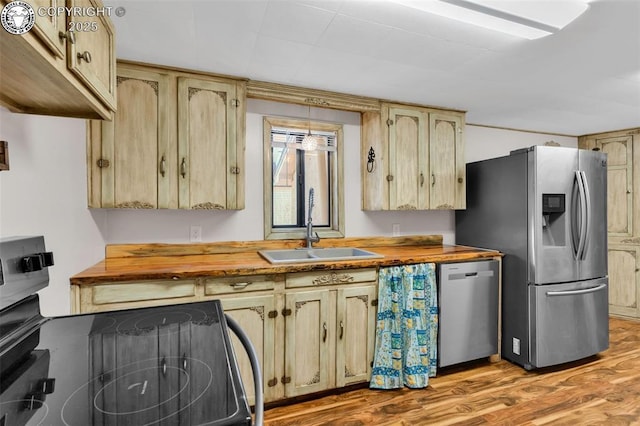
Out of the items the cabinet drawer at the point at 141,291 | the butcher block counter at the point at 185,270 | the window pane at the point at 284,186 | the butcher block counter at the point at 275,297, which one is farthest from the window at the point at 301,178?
the cabinet drawer at the point at 141,291

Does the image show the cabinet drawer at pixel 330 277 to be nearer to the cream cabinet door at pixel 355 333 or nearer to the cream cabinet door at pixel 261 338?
the cream cabinet door at pixel 355 333

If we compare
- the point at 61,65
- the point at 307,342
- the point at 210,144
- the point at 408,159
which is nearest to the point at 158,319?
the point at 61,65

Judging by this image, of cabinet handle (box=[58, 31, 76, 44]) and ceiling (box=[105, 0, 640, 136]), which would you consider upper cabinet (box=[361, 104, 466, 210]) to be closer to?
ceiling (box=[105, 0, 640, 136])

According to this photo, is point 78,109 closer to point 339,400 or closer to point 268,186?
point 268,186

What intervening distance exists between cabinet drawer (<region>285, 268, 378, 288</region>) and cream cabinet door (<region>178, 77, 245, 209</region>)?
2.23ft

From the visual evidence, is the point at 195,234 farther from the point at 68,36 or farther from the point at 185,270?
the point at 68,36

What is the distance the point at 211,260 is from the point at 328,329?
925mm

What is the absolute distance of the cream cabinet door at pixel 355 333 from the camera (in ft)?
7.28

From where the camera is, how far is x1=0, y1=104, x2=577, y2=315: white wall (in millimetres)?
1228

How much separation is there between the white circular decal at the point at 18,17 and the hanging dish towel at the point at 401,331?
6.87 feet

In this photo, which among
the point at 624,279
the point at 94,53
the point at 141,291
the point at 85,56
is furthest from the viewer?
the point at 624,279

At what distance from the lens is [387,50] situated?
1.95 meters

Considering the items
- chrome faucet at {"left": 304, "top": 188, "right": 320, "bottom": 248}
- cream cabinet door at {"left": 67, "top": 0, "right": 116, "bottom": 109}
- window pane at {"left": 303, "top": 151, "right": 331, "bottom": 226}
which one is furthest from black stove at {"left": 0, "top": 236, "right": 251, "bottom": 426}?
window pane at {"left": 303, "top": 151, "right": 331, "bottom": 226}

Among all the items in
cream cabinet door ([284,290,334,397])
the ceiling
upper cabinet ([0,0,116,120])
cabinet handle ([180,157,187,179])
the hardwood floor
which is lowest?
the hardwood floor
